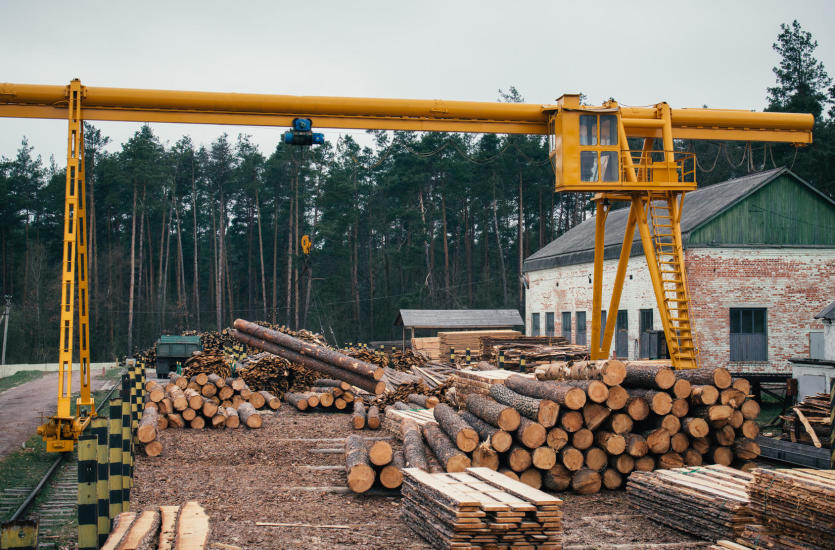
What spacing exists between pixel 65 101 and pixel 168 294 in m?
51.5

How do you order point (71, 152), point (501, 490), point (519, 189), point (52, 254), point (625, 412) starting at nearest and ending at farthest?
point (501, 490) → point (625, 412) → point (71, 152) → point (519, 189) → point (52, 254)

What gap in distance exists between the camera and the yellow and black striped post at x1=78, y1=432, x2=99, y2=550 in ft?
21.5

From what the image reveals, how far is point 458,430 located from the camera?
10.8 metres

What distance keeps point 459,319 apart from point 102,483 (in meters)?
33.2

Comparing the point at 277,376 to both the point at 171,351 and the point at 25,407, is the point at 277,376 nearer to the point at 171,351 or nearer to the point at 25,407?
the point at 25,407

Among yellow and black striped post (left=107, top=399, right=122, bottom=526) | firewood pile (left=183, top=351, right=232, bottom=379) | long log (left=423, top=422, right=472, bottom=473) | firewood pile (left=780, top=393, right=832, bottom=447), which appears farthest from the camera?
firewood pile (left=183, top=351, right=232, bottom=379)

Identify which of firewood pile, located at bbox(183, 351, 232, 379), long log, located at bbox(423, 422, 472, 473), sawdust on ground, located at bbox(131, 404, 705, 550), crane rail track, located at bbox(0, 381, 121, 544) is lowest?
crane rail track, located at bbox(0, 381, 121, 544)

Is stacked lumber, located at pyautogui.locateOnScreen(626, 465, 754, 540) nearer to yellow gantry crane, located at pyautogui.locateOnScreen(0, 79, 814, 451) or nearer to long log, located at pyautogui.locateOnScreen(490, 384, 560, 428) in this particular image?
long log, located at pyautogui.locateOnScreen(490, 384, 560, 428)

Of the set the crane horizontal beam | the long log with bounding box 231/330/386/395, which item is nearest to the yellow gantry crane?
the crane horizontal beam

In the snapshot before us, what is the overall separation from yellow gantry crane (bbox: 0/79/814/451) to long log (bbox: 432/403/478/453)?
17.0 feet

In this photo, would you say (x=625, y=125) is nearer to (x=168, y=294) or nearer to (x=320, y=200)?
(x=320, y=200)

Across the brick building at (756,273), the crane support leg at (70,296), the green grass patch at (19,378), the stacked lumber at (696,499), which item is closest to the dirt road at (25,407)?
the green grass patch at (19,378)

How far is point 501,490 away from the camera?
26.6ft

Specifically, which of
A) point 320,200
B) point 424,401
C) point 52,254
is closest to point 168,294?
point 52,254
